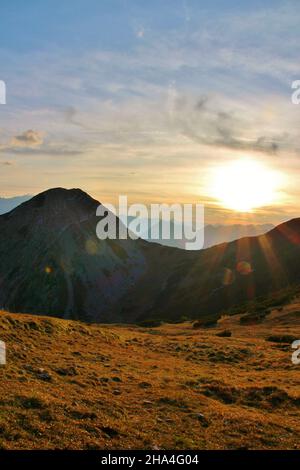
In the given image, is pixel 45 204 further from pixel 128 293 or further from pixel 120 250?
pixel 128 293

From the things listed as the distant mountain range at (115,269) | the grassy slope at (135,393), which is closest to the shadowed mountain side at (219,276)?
the distant mountain range at (115,269)

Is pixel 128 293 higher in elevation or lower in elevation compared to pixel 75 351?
lower

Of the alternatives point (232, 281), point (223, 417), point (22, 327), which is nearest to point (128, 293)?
point (232, 281)

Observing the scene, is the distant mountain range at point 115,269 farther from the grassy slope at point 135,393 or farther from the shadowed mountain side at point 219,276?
the grassy slope at point 135,393

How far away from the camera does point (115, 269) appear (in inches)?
6107

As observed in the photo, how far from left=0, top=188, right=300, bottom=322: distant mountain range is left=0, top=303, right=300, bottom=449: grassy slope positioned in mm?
70720

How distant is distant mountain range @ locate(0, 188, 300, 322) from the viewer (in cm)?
11500

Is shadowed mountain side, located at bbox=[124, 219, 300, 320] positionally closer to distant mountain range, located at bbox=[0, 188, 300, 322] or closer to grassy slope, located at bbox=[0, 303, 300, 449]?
distant mountain range, located at bbox=[0, 188, 300, 322]

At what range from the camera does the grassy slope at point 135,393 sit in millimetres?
14898

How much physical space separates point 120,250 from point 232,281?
6345cm

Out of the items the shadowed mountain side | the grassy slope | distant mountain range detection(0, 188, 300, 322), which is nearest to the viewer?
the grassy slope

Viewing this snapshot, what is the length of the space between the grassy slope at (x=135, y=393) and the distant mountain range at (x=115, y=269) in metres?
70.7

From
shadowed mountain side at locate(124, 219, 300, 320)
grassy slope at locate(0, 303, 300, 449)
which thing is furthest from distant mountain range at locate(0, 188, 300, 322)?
grassy slope at locate(0, 303, 300, 449)

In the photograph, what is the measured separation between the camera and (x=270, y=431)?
16844 mm
